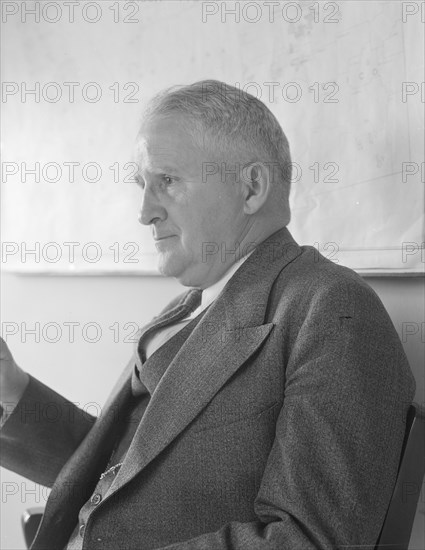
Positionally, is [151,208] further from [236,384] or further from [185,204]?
[236,384]

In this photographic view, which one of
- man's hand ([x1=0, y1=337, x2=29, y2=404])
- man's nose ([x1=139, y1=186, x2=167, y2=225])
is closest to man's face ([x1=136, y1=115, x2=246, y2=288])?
man's nose ([x1=139, y1=186, x2=167, y2=225])

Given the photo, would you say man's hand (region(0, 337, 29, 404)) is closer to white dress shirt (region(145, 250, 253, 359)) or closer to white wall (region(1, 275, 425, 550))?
white dress shirt (region(145, 250, 253, 359))

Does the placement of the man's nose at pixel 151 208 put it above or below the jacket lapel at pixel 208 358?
above

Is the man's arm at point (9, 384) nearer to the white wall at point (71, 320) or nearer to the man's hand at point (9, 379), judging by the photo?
the man's hand at point (9, 379)

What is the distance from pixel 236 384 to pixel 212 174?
13.9 inches

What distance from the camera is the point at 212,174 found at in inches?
46.3

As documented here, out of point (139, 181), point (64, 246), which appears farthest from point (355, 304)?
point (64, 246)

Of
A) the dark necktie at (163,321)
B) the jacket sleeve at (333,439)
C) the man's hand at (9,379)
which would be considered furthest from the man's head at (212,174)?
the man's hand at (9,379)

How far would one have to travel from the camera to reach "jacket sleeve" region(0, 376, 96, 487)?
141 centimetres

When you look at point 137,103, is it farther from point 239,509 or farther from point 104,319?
point 239,509

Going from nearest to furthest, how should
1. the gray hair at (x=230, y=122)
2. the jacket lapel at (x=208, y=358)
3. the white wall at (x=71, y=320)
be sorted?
the jacket lapel at (x=208, y=358)
the gray hair at (x=230, y=122)
the white wall at (x=71, y=320)

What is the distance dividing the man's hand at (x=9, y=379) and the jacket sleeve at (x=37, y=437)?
15mm

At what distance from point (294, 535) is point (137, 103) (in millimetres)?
1125

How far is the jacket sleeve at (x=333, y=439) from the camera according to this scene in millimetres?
903
